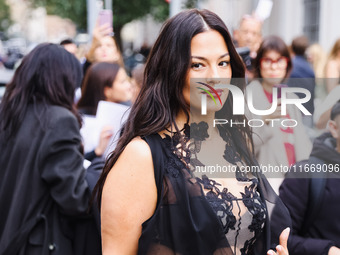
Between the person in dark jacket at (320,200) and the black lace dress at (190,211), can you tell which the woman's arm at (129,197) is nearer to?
the black lace dress at (190,211)

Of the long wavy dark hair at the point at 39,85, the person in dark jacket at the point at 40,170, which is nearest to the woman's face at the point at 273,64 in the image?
the long wavy dark hair at the point at 39,85

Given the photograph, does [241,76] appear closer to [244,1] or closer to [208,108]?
[208,108]

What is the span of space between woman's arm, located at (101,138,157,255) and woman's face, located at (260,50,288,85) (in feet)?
7.54

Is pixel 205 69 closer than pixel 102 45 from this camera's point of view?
Yes

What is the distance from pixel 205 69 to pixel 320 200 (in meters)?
0.90

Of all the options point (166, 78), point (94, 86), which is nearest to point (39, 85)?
point (94, 86)

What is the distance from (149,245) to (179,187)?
0.75 ft

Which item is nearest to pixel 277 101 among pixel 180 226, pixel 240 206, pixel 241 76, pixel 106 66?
pixel 241 76

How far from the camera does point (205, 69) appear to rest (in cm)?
195

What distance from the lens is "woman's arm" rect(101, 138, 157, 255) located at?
6.01ft

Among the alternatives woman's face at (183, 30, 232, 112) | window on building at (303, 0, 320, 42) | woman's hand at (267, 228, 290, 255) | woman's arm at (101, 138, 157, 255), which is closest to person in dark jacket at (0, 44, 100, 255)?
woman's arm at (101, 138, 157, 255)

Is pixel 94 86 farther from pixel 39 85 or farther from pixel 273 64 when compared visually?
pixel 273 64

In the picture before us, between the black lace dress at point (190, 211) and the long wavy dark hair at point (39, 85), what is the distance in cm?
141

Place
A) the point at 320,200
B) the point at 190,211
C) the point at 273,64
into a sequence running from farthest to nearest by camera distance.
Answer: the point at 273,64
the point at 320,200
the point at 190,211
